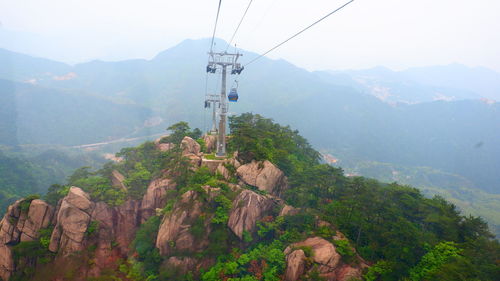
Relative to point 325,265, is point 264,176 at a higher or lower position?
higher

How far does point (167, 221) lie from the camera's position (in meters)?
19.4

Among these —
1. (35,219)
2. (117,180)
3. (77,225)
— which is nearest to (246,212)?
(77,225)

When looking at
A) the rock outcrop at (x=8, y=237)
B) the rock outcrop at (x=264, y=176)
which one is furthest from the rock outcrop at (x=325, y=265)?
the rock outcrop at (x=8, y=237)

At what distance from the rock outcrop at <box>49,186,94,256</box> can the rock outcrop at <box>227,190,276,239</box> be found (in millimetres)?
12914

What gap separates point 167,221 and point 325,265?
1235 cm

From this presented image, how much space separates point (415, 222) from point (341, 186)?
20.0ft

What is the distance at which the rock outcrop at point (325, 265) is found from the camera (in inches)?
588

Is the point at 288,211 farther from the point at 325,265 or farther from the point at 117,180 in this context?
the point at 117,180

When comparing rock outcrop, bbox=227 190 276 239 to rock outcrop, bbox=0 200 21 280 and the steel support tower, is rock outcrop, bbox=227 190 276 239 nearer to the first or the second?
the steel support tower

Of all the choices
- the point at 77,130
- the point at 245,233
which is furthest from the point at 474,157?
the point at 77,130

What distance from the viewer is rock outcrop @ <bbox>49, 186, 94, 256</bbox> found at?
20047mm

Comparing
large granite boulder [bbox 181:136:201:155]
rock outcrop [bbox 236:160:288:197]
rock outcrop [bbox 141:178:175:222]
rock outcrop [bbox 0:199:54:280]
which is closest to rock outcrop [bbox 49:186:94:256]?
rock outcrop [bbox 0:199:54:280]

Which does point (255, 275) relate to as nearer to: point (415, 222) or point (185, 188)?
point (185, 188)

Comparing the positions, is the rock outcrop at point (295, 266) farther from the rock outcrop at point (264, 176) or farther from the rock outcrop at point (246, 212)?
the rock outcrop at point (264, 176)
